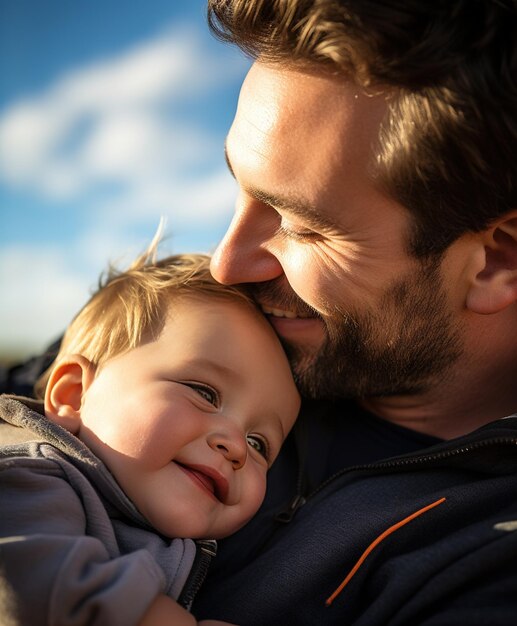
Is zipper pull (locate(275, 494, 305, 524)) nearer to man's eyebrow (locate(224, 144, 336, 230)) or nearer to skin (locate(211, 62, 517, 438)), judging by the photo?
skin (locate(211, 62, 517, 438))

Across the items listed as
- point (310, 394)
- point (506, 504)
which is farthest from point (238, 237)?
point (506, 504)

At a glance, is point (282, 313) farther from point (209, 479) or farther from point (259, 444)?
point (209, 479)

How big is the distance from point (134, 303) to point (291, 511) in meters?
0.82

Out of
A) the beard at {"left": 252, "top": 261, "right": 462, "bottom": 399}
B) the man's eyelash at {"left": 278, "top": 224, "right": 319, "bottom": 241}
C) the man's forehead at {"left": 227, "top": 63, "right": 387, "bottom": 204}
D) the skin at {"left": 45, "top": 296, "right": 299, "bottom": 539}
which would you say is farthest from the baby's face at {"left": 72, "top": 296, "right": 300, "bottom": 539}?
the man's forehead at {"left": 227, "top": 63, "right": 387, "bottom": 204}

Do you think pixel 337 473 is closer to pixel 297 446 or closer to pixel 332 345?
pixel 297 446

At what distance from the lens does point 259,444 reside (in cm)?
214

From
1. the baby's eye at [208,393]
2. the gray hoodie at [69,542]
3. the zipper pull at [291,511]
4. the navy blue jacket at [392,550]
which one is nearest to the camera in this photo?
the gray hoodie at [69,542]

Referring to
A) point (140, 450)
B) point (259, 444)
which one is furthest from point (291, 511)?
point (140, 450)

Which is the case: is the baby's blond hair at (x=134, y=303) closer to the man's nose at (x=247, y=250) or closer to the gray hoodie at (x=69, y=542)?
the man's nose at (x=247, y=250)

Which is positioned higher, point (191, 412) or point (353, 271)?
point (353, 271)

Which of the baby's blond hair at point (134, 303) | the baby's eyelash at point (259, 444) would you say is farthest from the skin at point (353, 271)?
the baby's eyelash at point (259, 444)

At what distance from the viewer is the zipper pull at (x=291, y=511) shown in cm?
208

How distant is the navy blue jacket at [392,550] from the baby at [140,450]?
0.15 metres

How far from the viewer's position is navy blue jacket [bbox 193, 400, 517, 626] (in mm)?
1518
